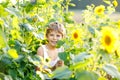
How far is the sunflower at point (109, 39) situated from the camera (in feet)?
3.14

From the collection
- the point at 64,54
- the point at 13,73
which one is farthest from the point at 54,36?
the point at 64,54

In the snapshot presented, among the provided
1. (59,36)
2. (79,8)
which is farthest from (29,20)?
(79,8)

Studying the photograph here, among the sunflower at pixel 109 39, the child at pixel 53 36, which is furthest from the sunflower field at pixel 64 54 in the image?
the child at pixel 53 36

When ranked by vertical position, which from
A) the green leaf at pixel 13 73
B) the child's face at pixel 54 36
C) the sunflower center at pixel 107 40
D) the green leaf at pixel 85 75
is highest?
the sunflower center at pixel 107 40

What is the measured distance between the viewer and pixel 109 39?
958mm

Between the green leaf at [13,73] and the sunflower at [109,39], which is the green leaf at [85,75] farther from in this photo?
the green leaf at [13,73]

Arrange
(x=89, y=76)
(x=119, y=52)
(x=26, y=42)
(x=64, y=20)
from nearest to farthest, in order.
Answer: (x=89, y=76) < (x=119, y=52) < (x=26, y=42) < (x=64, y=20)

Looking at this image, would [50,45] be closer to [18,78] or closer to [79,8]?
[18,78]

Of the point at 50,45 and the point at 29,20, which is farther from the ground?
the point at 29,20

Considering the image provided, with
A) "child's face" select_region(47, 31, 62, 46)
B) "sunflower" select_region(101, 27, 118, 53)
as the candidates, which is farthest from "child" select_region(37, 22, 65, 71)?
"sunflower" select_region(101, 27, 118, 53)

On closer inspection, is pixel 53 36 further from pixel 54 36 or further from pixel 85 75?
pixel 85 75

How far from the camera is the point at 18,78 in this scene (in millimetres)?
1371

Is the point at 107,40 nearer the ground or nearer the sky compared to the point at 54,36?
nearer the sky

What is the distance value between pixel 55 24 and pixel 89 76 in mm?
1396
